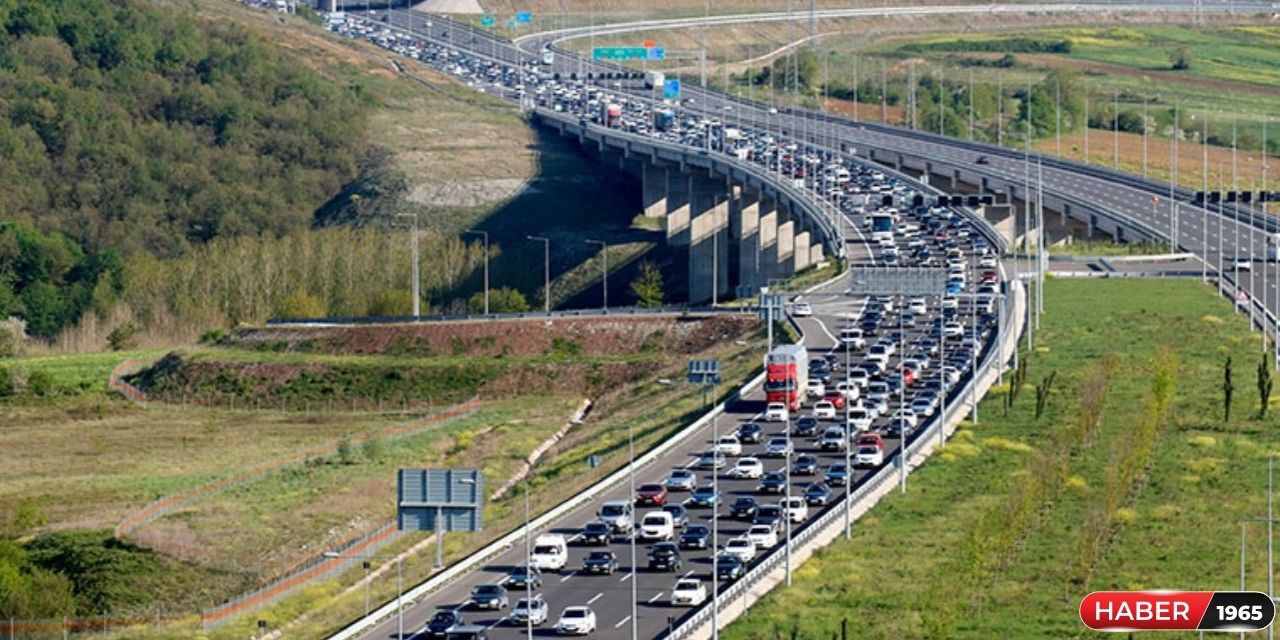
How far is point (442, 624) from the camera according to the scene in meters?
97.4

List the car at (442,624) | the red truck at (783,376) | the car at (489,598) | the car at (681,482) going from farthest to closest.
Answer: the red truck at (783,376) → the car at (681,482) → the car at (489,598) → the car at (442,624)

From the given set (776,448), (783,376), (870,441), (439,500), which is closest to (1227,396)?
(870,441)

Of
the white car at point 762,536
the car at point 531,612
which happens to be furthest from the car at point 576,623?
the white car at point 762,536

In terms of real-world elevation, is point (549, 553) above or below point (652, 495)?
above

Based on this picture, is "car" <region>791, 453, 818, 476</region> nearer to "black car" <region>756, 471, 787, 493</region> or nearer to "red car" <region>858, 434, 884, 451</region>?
"black car" <region>756, 471, 787, 493</region>

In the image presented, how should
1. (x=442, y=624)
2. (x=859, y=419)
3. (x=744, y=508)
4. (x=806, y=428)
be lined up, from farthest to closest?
(x=806, y=428), (x=859, y=419), (x=744, y=508), (x=442, y=624)

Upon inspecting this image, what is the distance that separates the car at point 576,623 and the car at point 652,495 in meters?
20.8

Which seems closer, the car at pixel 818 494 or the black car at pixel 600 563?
the black car at pixel 600 563

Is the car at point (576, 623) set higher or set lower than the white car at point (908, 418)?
higher

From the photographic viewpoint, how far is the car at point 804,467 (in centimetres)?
12456

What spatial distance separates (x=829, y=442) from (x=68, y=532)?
107 ft

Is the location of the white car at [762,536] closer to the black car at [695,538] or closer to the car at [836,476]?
the black car at [695,538]

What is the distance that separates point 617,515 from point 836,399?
92.9 feet

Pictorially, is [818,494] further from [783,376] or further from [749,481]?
[783,376]
